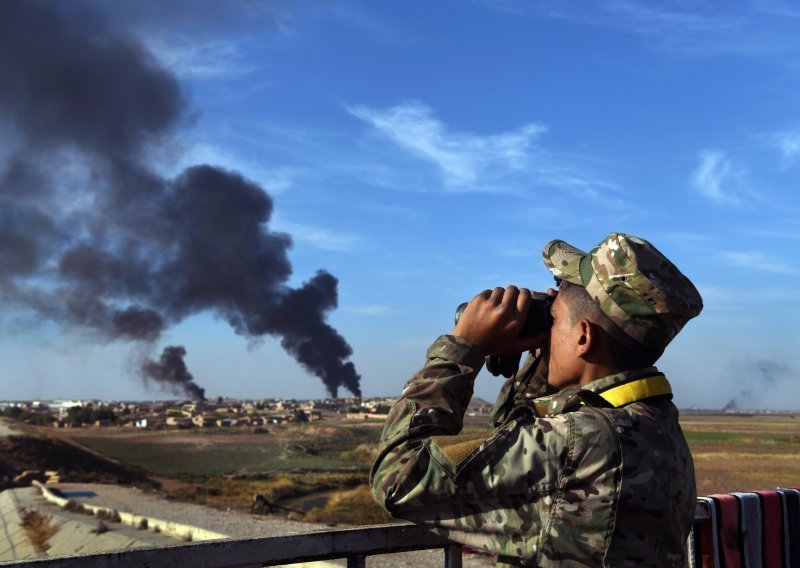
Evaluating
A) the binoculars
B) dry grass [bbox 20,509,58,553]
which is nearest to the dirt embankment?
dry grass [bbox 20,509,58,553]

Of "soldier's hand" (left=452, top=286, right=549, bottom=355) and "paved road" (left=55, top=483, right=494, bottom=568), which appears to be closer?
"soldier's hand" (left=452, top=286, right=549, bottom=355)

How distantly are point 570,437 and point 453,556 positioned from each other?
94 centimetres

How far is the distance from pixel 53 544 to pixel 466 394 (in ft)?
89.7

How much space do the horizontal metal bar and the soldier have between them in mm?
447

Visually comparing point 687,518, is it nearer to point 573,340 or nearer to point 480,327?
point 573,340

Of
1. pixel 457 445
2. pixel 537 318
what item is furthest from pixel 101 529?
pixel 457 445

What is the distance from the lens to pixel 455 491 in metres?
1.93

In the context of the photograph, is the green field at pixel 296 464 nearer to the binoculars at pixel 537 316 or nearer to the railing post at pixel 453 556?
the railing post at pixel 453 556

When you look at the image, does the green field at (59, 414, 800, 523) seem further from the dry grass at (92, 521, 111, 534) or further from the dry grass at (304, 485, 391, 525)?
the dry grass at (92, 521, 111, 534)

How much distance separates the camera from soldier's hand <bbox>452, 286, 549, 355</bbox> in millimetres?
2201

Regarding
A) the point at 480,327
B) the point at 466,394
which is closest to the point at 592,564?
the point at 466,394

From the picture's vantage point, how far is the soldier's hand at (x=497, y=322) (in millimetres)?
2201

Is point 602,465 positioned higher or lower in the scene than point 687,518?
higher

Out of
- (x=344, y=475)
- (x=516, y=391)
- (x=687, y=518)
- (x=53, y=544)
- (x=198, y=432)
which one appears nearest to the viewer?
(x=687, y=518)
